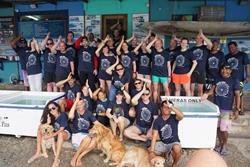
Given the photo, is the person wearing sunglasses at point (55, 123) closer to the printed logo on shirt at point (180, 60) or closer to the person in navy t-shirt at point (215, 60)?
the printed logo on shirt at point (180, 60)

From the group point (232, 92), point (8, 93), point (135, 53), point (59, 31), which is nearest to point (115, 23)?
point (59, 31)

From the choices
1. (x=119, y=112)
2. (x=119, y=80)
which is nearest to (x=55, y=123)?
(x=119, y=112)

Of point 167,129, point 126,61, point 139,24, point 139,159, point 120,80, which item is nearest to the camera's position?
point 139,159

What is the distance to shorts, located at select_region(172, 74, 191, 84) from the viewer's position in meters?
4.91

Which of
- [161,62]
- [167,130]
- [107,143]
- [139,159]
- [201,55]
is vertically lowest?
[139,159]

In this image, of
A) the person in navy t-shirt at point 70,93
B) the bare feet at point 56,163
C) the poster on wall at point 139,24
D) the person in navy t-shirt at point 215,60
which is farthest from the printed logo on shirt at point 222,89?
the poster on wall at point 139,24

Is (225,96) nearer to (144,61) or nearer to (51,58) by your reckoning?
(144,61)

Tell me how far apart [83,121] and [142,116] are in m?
0.97

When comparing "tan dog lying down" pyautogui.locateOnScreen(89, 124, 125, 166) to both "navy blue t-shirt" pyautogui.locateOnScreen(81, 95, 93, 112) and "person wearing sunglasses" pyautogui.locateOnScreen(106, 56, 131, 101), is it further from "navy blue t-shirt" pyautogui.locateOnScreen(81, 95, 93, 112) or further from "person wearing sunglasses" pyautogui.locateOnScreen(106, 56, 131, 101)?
"person wearing sunglasses" pyautogui.locateOnScreen(106, 56, 131, 101)

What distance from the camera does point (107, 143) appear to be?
3875 mm

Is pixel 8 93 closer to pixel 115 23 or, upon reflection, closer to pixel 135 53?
pixel 135 53

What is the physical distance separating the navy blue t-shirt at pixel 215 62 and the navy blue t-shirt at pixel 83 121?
8.17ft

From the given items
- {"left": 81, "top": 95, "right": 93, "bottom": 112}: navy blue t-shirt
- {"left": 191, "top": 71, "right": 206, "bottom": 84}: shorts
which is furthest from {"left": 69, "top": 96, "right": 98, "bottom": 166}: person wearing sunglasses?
{"left": 191, "top": 71, "right": 206, "bottom": 84}: shorts

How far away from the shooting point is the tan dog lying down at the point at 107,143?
3.84 m
